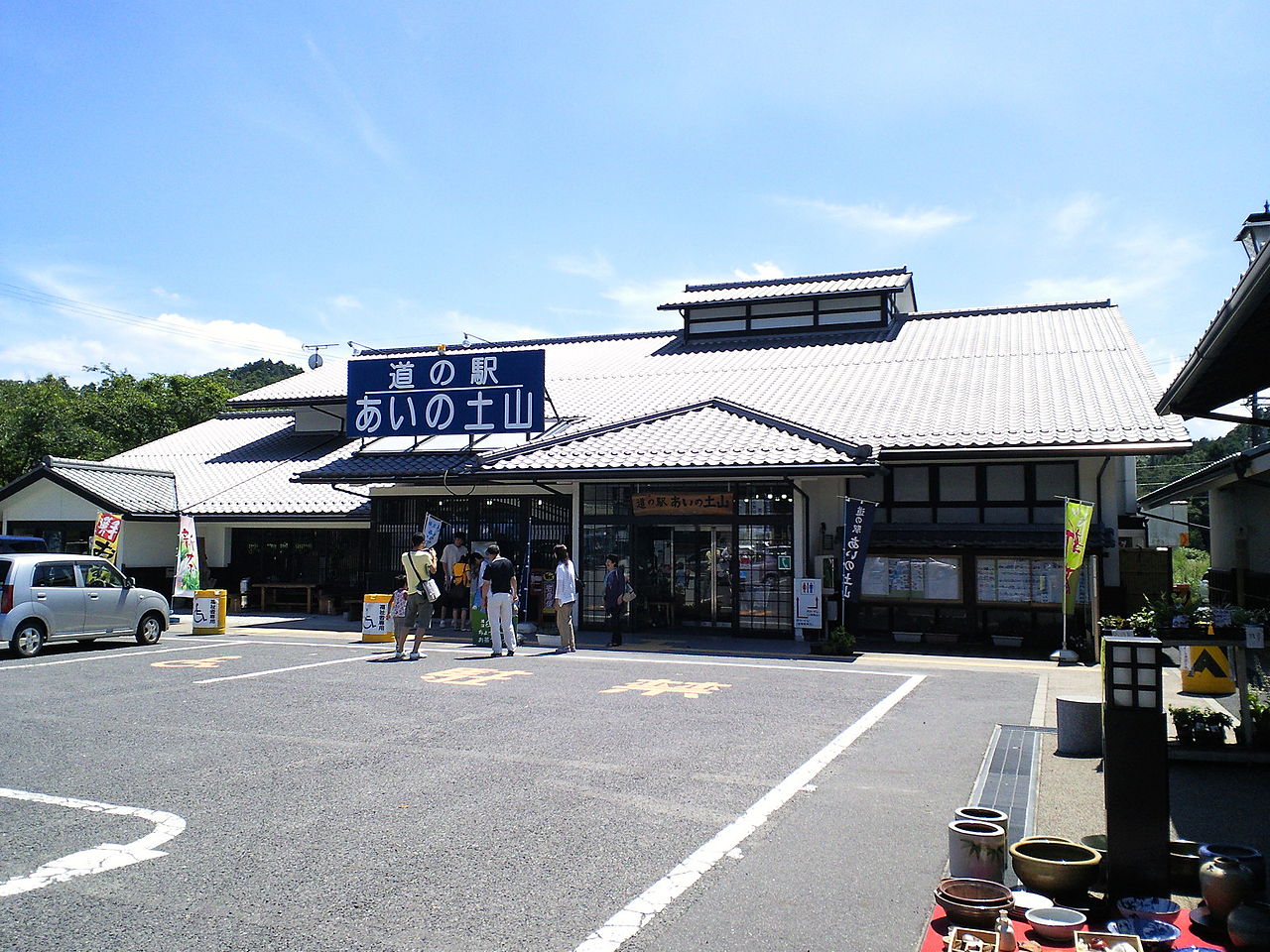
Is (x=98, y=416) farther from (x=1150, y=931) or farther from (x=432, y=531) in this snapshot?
(x=1150, y=931)

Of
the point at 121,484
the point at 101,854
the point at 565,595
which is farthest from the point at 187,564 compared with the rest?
the point at 101,854

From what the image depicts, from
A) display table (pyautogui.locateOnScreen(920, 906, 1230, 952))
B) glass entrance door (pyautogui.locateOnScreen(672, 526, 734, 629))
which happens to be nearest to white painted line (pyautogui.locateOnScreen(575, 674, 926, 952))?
display table (pyautogui.locateOnScreen(920, 906, 1230, 952))

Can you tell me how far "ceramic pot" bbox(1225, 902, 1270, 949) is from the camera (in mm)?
3805

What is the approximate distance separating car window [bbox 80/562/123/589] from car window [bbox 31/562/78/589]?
31 cm

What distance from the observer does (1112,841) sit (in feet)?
15.0

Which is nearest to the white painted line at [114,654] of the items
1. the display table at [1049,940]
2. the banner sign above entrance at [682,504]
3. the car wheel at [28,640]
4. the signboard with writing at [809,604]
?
the car wheel at [28,640]

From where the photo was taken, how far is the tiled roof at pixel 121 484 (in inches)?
890

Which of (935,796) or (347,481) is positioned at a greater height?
(347,481)

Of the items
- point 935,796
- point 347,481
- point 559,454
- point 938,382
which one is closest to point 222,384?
point 347,481

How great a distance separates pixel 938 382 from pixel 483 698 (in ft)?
42.7

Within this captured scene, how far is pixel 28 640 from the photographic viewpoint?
548 inches

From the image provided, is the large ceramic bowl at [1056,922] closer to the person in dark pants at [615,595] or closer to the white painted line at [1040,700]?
the white painted line at [1040,700]

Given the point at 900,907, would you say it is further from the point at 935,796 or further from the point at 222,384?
the point at 222,384

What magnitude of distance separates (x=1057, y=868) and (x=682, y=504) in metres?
12.5
